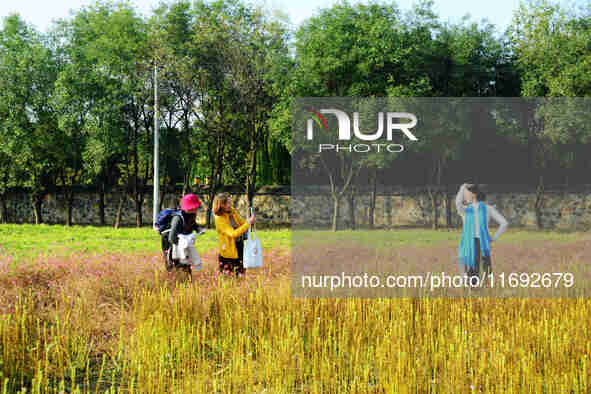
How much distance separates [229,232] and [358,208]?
8.63 m

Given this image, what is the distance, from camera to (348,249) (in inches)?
391

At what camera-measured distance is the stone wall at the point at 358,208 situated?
35.2 feet

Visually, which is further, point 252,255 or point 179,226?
point 252,255

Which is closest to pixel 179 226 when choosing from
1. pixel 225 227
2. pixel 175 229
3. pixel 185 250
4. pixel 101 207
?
pixel 175 229

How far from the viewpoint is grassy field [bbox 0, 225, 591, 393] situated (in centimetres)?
465

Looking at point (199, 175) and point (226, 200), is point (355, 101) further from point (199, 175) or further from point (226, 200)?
point (199, 175)

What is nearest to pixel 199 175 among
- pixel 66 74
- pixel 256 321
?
pixel 66 74

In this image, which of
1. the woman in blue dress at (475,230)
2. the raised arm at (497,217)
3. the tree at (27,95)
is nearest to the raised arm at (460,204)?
the woman in blue dress at (475,230)

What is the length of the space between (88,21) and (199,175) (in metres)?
12.3

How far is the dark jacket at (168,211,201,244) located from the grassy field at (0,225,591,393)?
64 cm

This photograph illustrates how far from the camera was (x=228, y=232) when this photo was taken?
827 centimetres

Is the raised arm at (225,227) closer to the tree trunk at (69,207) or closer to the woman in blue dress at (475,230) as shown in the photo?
the woman in blue dress at (475,230)

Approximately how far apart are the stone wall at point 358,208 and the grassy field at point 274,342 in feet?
7.74

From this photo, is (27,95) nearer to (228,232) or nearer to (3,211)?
(3,211)
